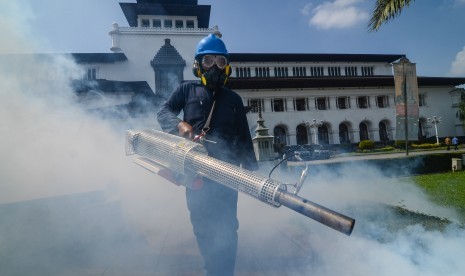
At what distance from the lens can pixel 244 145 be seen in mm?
2605

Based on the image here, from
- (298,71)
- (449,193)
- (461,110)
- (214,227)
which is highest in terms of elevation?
(298,71)

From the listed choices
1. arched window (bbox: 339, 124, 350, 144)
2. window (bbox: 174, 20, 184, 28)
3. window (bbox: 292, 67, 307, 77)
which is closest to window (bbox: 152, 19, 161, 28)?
window (bbox: 174, 20, 184, 28)

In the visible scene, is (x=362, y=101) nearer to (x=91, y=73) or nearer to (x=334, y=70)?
(x=334, y=70)

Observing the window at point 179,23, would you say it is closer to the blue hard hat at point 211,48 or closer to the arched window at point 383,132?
the arched window at point 383,132

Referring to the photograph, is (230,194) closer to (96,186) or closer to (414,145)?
(96,186)

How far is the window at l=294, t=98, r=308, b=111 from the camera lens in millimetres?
34094

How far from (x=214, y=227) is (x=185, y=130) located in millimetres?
897

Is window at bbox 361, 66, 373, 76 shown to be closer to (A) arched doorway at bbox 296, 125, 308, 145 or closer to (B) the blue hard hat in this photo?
(A) arched doorway at bbox 296, 125, 308, 145

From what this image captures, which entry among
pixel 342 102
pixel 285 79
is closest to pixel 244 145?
pixel 285 79

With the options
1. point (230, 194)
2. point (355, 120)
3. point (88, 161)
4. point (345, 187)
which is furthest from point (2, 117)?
point (355, 120)

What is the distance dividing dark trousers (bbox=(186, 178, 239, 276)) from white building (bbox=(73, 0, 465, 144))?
2231cm

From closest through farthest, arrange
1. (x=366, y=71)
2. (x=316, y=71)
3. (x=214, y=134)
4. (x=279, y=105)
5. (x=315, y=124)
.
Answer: (x=214, y=134) < (x=315, y=124) < (x=279, y=105) < (x=316, y=71) < (x=366, y=71)

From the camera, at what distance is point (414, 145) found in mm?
31125

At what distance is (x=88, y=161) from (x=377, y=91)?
37556mm
